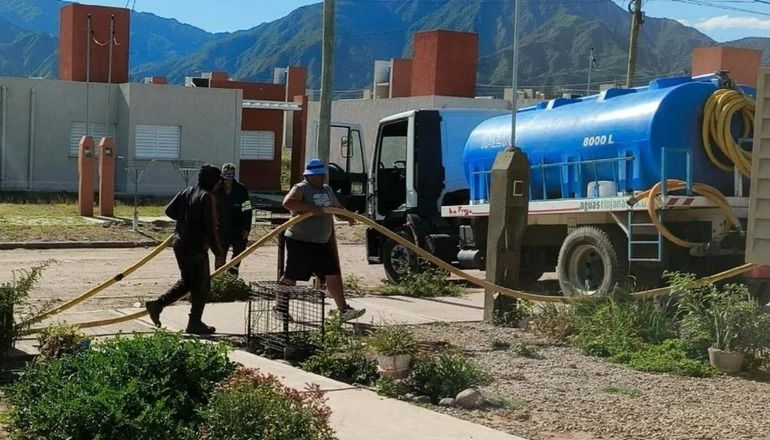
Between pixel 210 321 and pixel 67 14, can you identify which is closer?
pixel 210 321

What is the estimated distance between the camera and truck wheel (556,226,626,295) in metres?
12.7

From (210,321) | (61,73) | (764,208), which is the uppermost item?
(61,73)

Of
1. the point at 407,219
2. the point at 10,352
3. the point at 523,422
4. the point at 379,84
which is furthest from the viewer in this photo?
the point at 379,84

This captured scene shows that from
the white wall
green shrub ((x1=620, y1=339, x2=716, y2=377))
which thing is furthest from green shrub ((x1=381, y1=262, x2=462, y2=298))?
the white wall

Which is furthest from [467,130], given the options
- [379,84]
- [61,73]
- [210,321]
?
[379,84]

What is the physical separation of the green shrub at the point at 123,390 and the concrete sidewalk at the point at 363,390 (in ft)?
2.98

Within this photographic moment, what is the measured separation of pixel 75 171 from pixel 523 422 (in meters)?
30.7

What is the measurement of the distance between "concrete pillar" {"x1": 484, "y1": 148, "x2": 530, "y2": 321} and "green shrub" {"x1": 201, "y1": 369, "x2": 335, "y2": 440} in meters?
6.30

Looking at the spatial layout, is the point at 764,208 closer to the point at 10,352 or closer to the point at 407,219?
the point at 10,352

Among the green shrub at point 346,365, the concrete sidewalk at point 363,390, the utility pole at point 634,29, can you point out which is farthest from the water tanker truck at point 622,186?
the utility pole at point 634,29

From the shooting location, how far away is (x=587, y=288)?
13.4 meters

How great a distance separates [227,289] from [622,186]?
5.06 metres

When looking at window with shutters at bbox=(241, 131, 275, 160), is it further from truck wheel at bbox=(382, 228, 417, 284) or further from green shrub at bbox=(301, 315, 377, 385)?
green shrub at bbox=(301, 315, 377, 385)

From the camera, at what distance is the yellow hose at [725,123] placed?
11969mm
